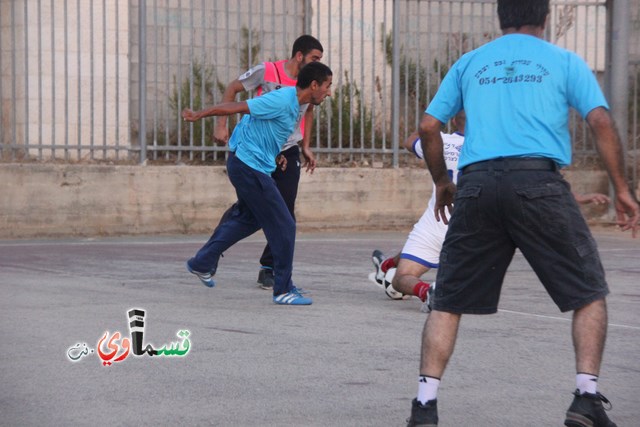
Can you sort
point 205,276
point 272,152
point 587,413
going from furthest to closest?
1. point 205,276
2. point 272,152
3. point 587,413

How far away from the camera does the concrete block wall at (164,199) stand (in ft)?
44.7

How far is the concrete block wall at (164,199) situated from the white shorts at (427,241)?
632 cm

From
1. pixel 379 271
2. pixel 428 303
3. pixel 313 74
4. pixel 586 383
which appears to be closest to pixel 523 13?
pixel 586 383

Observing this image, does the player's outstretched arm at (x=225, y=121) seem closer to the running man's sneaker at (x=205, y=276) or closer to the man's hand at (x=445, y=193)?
the running man's sneaker at (x=205, y=276)

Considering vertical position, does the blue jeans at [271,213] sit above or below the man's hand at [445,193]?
below

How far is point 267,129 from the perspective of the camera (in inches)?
336

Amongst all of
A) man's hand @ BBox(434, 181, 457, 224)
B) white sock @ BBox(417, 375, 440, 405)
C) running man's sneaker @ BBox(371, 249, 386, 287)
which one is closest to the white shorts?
running man's sneaker @ BBox(371, 249, 386, 287)

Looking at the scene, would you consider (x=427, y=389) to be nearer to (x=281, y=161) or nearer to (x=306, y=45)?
(x=281, y=161)

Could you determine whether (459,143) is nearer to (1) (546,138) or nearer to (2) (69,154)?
(1) (546,138)

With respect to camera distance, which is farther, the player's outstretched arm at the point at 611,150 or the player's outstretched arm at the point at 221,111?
the player's outstretched arm at the point at 221,111

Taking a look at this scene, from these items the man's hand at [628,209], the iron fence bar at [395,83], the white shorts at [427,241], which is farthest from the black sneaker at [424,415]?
the iron fence bar at [395,83]

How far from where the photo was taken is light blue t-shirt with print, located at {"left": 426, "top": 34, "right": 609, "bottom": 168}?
4785mm

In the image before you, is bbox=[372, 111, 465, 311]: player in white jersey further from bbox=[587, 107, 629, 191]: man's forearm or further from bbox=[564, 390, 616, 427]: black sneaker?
bbox=[564, 390, 616, 427]: black sneaker

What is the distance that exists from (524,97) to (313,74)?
3729 millimetres
